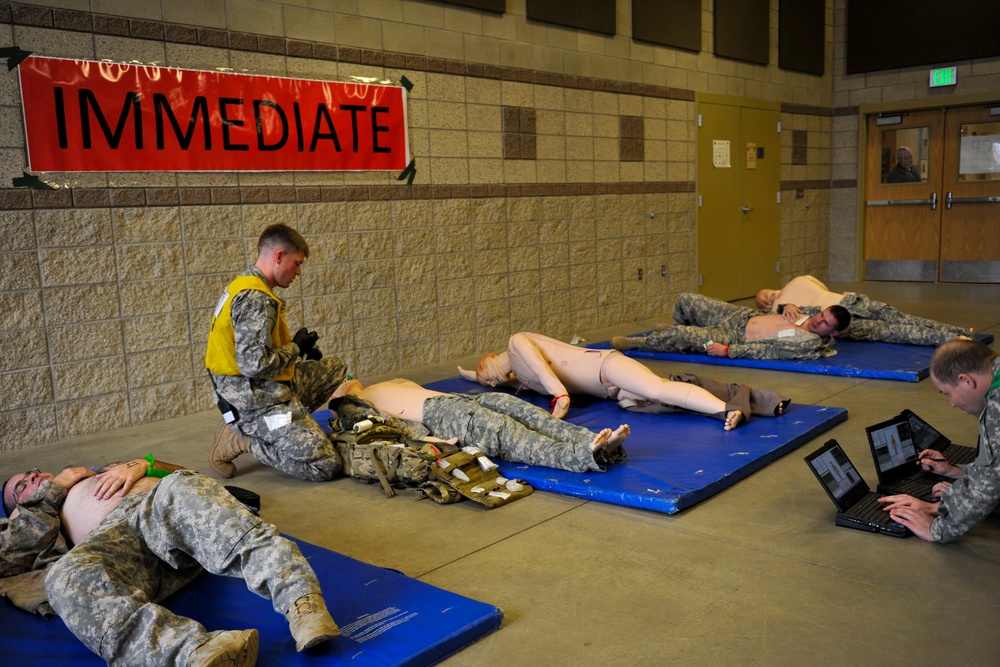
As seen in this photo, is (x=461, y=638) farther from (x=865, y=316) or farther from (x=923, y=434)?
(x=865, y=316)

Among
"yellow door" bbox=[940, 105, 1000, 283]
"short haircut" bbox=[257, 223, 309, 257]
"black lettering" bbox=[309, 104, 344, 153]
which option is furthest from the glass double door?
"short haircut" bbox=[257, 223, 309, 257]

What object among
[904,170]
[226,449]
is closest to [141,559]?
[226,449]

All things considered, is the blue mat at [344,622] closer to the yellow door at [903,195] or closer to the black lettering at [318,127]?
the black lettering at [318,127]

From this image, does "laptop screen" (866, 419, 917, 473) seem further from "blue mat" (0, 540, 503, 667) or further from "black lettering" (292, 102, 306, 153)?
"black lettering" (292, 102, 306, 153)

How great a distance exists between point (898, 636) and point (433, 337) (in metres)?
4.99

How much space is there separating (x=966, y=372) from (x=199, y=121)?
4683 mm

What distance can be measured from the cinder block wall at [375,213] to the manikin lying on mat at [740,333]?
1446 millimetres

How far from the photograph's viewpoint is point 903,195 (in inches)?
456

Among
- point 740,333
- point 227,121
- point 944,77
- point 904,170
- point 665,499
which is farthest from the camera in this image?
point 904,170

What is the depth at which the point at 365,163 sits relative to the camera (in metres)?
6.50

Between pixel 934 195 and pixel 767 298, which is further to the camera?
pixel 934 195

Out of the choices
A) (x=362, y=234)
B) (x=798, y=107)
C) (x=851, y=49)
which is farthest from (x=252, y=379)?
(x=851, y=49)

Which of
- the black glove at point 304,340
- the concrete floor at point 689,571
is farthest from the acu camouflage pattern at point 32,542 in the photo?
the black glove at point 304,340

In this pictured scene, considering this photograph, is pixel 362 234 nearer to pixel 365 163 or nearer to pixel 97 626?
pixel 365 163
